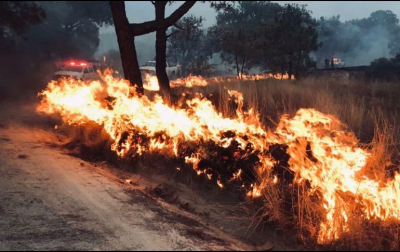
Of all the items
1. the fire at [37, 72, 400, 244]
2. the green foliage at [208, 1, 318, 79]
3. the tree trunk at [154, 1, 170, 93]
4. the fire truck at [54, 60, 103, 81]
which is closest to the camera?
the fire at [37, 72, 400, 244]

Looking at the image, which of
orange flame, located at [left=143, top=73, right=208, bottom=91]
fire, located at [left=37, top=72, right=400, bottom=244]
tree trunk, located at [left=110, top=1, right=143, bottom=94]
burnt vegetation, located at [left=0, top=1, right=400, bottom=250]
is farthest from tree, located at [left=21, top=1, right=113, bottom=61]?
fire, located at [left=37, top=72, right=400, bottom=244]

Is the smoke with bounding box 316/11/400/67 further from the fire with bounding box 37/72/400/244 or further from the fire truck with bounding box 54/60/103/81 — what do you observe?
the fire with bounding box 37/72/400/244

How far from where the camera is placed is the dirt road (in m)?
3.70

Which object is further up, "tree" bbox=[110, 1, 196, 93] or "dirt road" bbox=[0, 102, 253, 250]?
"tree" bbox=[110, 1, 196, 93]

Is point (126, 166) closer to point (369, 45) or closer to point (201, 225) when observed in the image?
point (201, 225)

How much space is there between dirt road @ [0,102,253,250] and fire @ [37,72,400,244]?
1.04m

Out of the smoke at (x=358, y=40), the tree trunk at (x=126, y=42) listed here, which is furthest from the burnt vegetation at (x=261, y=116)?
the smoke at (x=358, y=40)

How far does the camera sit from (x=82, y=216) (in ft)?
14.3

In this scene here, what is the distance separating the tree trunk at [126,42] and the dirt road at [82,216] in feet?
11.4

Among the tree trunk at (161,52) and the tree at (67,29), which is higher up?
the tree at (67,29)

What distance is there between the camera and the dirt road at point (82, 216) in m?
3.70

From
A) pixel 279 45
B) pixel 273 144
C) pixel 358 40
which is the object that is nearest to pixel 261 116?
pixel 273 144

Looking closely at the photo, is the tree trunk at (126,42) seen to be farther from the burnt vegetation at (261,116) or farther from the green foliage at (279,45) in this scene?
the green foliage at (279,45)

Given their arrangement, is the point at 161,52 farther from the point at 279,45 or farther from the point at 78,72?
the point at 279,45
